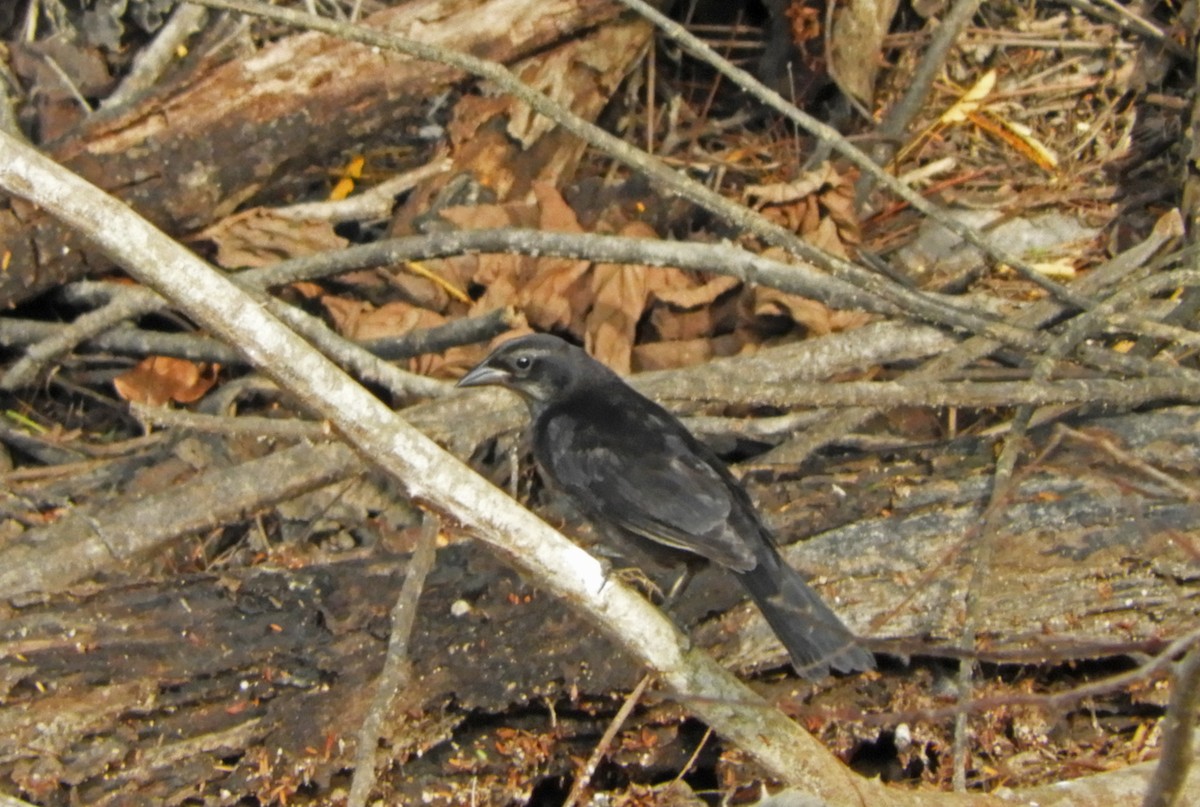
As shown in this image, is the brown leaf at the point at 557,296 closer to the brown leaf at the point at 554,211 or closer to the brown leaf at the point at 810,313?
the brown leaf at the point at 554,211

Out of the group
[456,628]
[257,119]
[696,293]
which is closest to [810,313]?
[696,293]

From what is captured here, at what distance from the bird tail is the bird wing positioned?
87 mm

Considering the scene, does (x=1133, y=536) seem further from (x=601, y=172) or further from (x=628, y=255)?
(x=601, y=172)

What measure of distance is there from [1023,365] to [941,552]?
46.5 inches

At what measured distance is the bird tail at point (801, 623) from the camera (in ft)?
11.6

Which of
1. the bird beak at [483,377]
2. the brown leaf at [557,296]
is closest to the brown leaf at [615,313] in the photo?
the brown leaf at [557,296]

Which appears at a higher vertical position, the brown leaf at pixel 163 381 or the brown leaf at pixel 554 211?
the brown leaf at pixel 554 211

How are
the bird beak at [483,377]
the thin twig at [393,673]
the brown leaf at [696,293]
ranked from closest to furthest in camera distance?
the thin twig at [393,673], the bird beak at [483,377], the brown leaf at [696,293]

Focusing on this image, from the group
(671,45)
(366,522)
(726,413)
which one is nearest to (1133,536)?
(726,413)

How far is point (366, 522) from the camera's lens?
475 cm

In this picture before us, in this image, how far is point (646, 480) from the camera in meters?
3.95

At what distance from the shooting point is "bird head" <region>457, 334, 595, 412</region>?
442 centimetres

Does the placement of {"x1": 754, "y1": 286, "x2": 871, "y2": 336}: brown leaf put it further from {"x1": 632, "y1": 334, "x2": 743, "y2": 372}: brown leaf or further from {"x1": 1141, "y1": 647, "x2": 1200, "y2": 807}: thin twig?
{"x1": 1141, "y1": 647, "x2": 1200, "y2": 807}: thin twig

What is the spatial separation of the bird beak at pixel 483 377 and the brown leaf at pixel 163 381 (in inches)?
56.9
